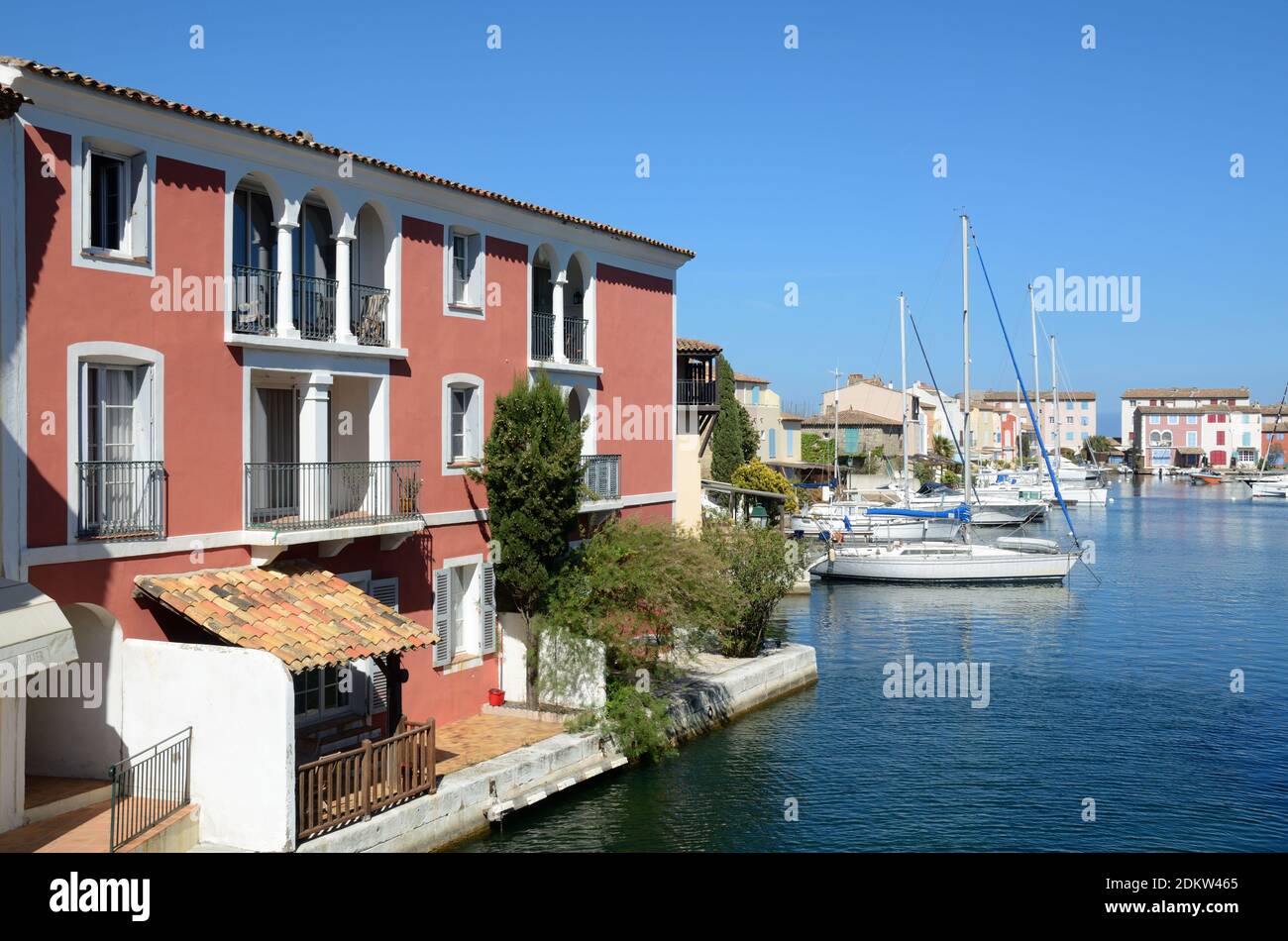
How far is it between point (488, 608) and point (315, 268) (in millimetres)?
6929

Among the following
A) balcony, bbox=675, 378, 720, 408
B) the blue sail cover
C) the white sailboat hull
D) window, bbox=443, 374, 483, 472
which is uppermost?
balcony, bbox=675, 378, 720, 408

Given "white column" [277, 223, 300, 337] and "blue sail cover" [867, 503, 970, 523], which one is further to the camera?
"blue sail cover" [867, 503, 970, 523]

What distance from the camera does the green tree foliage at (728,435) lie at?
222 ft

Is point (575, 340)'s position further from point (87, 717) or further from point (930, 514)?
point (930, 514)

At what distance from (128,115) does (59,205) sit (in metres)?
1.58

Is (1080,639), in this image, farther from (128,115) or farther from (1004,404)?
(1004,404)

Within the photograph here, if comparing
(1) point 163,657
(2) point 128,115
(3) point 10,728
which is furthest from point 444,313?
(3) point 10,728

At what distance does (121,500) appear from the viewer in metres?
15.2

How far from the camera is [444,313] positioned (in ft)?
69.4

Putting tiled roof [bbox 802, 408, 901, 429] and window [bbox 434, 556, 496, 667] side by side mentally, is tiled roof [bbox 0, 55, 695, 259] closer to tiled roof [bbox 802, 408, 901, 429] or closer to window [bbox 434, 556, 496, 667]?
window [bbox 434, 556, 496, 667]

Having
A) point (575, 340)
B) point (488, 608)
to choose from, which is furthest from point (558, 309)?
point (488, 608)

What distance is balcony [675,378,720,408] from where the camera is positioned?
109ft

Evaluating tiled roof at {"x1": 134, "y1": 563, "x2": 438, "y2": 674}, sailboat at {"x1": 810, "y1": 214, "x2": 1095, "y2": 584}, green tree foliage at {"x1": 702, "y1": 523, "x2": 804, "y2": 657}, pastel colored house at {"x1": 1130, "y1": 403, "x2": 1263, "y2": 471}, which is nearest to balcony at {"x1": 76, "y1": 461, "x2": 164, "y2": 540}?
tiled roof at {"x1": 134, "y1": 563, "x2": 438, "y2": 674}

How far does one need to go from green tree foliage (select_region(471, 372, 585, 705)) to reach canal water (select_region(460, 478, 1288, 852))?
13.7 feet
